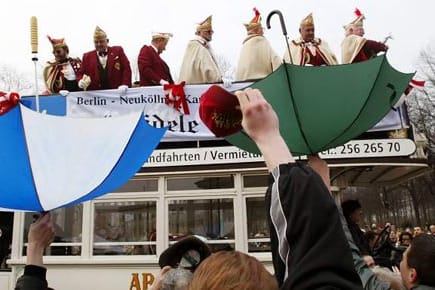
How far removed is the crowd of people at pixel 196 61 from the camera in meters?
7.73

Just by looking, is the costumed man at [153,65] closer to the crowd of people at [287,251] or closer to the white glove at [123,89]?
the white glove at [123,89]

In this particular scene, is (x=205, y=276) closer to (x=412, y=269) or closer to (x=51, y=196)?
(x=412, y=269)

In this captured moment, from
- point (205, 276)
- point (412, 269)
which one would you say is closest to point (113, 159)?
point (412, 269)

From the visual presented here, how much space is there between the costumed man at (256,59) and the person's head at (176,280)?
6.15 metres

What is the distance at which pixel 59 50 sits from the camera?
8.14 metres

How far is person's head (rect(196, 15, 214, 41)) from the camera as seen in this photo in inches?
325

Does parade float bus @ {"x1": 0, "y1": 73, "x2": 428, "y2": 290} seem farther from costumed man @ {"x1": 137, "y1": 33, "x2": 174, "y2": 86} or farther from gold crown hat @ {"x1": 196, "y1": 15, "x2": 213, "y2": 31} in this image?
gold crown hat @ {"x1": 196, "y1": 15, "x2": 213, "y2": 31}

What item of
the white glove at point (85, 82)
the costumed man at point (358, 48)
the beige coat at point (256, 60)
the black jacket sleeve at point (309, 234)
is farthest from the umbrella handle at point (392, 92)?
the white glove at point (85, 82)

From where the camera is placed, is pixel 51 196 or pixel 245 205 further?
pixel 245 205

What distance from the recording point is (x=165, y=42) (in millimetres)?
8453

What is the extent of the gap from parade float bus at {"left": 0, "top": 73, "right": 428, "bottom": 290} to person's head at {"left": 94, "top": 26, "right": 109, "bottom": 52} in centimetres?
171

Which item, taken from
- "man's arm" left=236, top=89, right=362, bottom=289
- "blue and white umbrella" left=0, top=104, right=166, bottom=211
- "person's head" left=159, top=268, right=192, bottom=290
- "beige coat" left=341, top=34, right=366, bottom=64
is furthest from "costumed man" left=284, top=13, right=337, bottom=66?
"man's arm" left=236, top=89, right=362, bottom=289

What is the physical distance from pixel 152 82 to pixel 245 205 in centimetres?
261

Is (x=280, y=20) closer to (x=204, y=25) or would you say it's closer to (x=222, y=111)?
(x=222, y=111)
